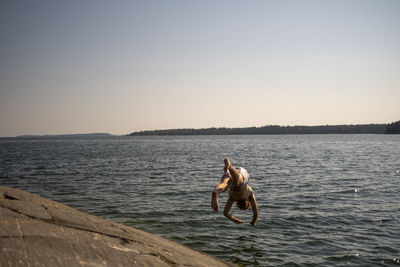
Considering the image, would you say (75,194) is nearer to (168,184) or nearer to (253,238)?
(168,184)

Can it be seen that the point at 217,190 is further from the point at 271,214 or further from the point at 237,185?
the point at 271,214

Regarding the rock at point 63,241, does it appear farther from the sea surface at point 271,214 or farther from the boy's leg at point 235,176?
the sea surface at point 271,214

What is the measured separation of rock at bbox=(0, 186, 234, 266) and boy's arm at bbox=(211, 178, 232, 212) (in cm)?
137

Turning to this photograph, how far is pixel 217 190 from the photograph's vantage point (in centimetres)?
591

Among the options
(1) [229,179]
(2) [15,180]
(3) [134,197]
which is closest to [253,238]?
(1) [229,179]

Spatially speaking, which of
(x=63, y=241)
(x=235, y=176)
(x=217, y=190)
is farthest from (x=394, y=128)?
(x=63, y=241)

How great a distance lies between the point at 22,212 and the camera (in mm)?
5395

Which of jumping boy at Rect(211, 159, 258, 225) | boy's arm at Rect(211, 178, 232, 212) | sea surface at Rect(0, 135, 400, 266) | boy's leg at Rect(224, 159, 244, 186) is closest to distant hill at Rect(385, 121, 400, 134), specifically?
sea surface at Rect(0, 135, 400, 266)

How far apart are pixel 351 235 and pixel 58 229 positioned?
10.7 metres

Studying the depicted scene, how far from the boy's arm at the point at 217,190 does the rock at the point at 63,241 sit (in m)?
1.37

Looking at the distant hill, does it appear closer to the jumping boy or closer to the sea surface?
the sea surface

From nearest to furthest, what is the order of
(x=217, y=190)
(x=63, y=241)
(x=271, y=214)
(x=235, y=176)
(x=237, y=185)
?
(x=63, y=241), (x=217, y=190), (x=235, y=176), (x=237, y=185), (x=271, y=214)

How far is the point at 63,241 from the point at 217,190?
10.3 feet

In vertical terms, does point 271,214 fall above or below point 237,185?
below
